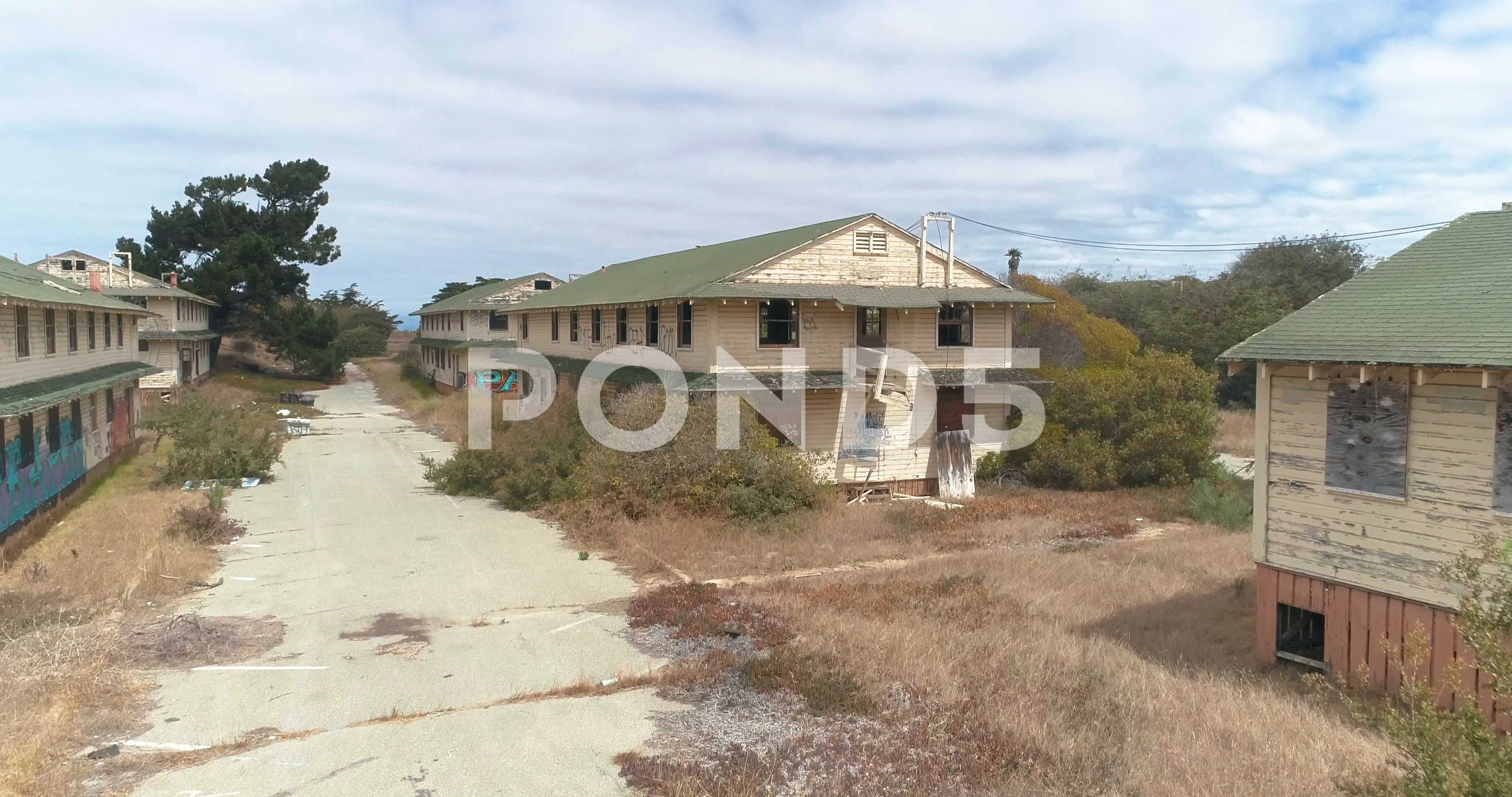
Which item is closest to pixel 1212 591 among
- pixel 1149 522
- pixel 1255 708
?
pixel 1255 708

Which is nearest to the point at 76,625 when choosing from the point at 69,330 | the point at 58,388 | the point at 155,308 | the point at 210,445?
the point at 58,388

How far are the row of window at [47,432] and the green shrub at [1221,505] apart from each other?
24189mm

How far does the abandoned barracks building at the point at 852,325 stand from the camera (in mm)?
22516

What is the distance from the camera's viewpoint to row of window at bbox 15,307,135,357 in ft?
63.4

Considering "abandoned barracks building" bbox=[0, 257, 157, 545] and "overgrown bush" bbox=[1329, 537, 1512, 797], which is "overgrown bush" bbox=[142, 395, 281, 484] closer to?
"abandoned barracks building" bbox=[0, 257, 157, 545]

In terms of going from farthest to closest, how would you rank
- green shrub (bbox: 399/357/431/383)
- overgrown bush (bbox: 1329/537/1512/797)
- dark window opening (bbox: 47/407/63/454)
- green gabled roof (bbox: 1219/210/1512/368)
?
green shrub (bbox: 399/357/431/383) → dark window opening (bbox: 47/407/63/454) → green gabled roof (bbox: 1219/210/1512/368) → overgrown bush (bbox: 1329/537/1512/797)

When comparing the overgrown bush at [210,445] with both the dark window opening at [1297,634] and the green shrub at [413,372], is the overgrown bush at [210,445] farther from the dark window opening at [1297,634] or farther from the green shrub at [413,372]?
the green shrub at [413,372]

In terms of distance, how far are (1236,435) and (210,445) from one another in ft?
116

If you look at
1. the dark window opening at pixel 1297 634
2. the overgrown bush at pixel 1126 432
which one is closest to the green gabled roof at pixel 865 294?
the overgrown bush at pixel 1126 432

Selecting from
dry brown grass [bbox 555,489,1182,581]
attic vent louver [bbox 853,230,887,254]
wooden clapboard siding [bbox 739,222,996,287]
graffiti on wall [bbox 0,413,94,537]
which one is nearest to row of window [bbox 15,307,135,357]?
graffiti on wall [bbox 0,413,94,537]

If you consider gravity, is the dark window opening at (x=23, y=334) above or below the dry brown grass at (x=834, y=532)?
above

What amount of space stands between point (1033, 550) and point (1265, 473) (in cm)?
693

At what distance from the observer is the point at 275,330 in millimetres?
54812

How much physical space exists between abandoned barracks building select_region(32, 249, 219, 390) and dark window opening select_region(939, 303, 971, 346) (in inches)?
1373
